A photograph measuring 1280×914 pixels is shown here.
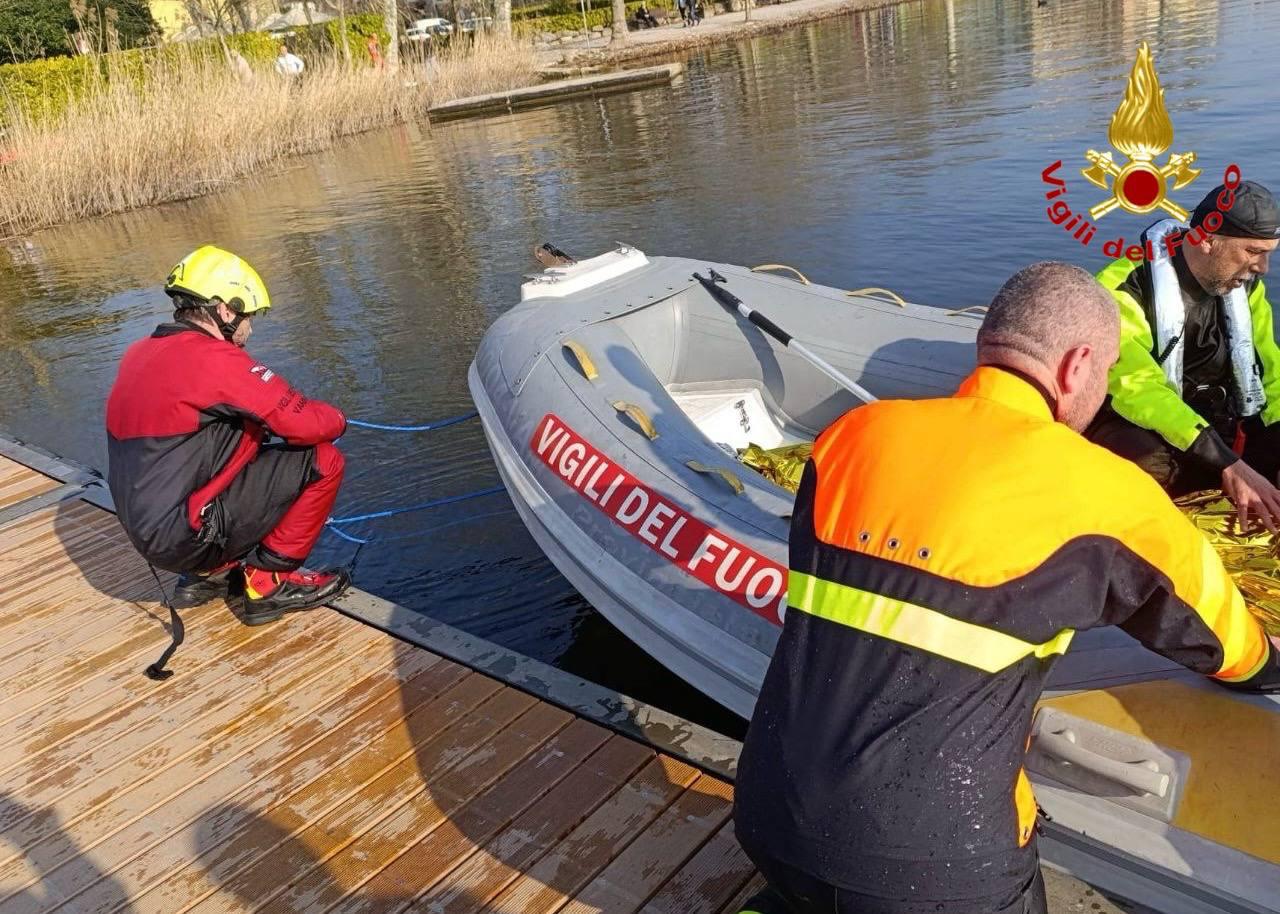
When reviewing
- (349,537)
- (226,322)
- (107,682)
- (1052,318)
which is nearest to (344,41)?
(349,537)

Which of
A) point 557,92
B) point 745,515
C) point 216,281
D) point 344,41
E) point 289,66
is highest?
point 344,41

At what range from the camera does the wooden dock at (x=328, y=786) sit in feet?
6.93

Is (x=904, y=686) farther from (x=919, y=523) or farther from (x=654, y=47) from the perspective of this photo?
(x=654, y=47)

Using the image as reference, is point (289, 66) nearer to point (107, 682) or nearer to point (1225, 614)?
point (107, 682)

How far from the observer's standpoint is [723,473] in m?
2.72

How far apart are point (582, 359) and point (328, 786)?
5.39 feet

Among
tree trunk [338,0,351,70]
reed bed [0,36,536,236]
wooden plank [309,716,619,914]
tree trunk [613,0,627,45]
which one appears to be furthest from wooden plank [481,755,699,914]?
tree trunk [613,0,627,45]

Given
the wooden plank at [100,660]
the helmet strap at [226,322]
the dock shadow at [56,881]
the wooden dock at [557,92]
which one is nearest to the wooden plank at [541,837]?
the dock shadow at [56,881]

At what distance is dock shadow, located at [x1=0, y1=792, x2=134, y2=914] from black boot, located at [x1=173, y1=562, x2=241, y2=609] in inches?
38.0

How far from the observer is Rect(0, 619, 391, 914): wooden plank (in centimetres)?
230

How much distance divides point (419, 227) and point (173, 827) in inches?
334

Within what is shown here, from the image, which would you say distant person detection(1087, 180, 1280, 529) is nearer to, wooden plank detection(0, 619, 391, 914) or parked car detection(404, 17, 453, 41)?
wooden plank detection(0, 619, 391, 914)

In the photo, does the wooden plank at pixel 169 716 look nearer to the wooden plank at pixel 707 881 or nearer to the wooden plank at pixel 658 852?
the wooden plank at pixel 658 852

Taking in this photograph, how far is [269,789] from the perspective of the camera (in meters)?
2.45
